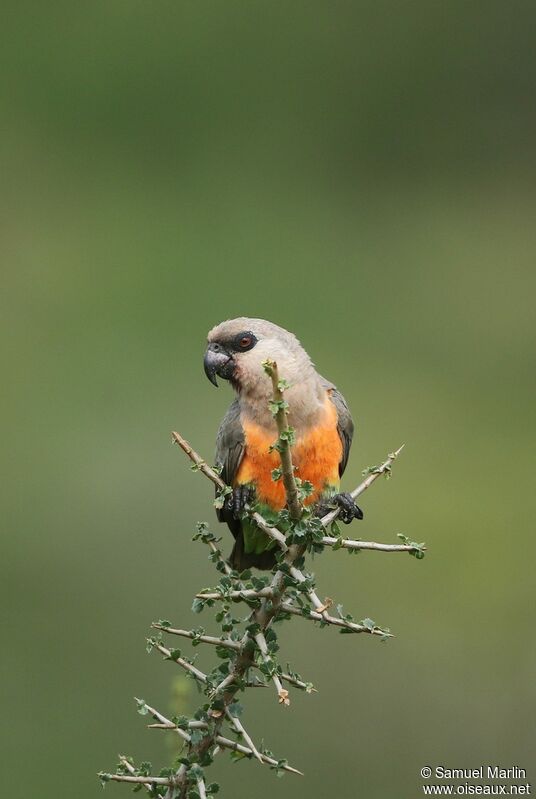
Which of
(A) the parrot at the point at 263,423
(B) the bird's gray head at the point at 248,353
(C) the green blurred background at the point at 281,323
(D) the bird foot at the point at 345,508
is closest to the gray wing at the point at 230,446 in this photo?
(A) the parrot at the point at 263,423

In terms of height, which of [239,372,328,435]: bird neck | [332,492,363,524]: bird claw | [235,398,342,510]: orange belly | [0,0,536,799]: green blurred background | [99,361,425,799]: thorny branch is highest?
[0,0,536,799]: green blurred background

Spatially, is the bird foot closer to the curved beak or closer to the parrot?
the parrot

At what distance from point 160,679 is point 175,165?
879 centimetres

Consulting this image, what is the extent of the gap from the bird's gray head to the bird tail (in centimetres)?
57

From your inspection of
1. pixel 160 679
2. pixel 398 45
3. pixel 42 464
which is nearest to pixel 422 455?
pixel 42 464

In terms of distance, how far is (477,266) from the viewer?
13336 millimetres

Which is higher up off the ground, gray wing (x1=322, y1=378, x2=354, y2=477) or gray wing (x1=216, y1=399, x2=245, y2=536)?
gray wing (x1=322, y1=378, x2=354, y2=477)

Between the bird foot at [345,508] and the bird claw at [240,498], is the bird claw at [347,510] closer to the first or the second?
the bird foot at [345,508]

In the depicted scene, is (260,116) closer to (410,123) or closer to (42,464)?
(410,123)

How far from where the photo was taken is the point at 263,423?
4031 mm

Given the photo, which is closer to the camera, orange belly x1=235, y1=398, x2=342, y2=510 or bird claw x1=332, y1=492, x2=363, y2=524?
bird claw x1=332, y1=492, x2=363, y2=524

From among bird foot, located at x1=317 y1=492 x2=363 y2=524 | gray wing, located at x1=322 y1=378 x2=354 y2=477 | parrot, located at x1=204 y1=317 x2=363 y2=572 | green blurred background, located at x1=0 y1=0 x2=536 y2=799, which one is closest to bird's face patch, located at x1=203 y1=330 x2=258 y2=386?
parrot, located at x1=204 y1=317 x2=363 y2=572

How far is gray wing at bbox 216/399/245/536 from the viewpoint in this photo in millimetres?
4059

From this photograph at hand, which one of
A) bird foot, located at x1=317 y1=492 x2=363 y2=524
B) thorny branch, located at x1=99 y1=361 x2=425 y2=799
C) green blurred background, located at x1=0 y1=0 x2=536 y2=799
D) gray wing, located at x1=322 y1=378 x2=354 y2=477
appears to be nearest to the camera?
thorny branch, located at x1=99 y1=361 x2=425 y2=799
